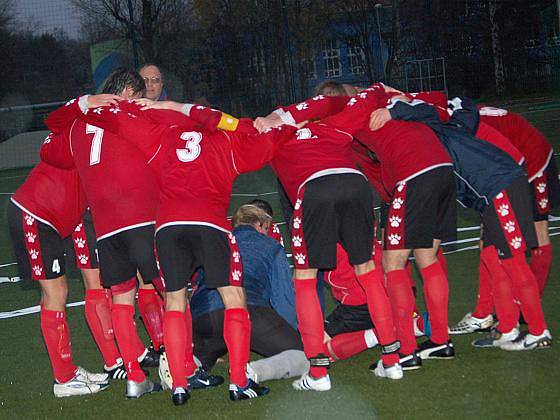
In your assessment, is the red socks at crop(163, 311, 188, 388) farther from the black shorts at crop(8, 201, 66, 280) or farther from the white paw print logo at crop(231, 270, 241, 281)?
the black shorts at crop(8, 201, 66, 280)

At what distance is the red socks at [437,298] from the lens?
5695 mm

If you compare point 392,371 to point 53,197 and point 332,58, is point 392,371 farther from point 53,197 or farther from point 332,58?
point 332,58

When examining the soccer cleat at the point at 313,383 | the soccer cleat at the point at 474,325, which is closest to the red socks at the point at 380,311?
the soccer cleat at the point at 313,383

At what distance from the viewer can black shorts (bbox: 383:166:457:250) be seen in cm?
559

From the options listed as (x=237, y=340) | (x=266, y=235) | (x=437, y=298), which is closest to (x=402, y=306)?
(x=437, y=298)

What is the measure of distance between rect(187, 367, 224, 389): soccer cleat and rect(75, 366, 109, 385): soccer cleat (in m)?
0.67

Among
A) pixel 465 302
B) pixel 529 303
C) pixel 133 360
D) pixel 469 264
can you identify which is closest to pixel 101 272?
pixel 133 360

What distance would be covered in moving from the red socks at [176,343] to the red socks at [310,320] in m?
0.70

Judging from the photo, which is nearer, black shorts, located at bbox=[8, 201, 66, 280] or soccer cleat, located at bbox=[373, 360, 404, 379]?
soccer cleat, located at bbox=[373, 360, 404, 379]

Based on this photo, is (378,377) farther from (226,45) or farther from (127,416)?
(226,45)

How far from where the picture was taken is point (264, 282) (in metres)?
6.25

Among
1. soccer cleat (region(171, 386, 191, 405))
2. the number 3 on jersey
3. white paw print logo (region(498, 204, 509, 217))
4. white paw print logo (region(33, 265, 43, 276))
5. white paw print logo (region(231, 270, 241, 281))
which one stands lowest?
soccer cleat (region(171, 386, 191, 405))

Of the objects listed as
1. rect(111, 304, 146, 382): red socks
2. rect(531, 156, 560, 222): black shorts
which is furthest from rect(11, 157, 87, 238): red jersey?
rect(531, 156, 560, 222): black shorts

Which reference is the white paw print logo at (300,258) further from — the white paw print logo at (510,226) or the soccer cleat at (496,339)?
the soccer cleat at (496,339)
